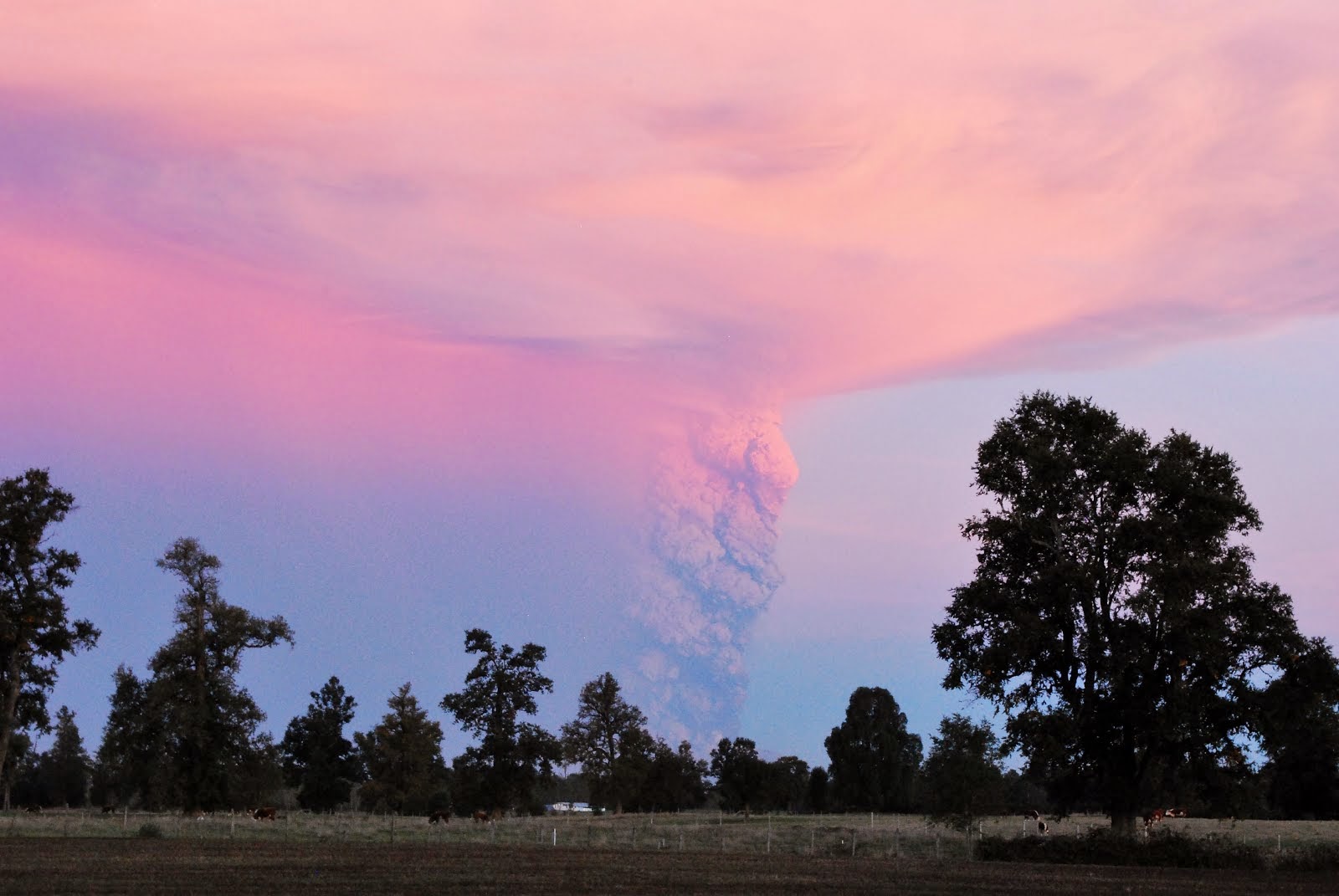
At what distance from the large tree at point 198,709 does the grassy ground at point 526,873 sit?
752 inches

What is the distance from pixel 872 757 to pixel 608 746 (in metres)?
31.9

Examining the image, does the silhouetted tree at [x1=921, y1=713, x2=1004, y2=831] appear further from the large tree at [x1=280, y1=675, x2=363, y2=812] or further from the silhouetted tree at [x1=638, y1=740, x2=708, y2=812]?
the large tree at [x1=280, y1=675, x2=363, y2=812]

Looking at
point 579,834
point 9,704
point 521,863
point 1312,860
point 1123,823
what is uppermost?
point 9,704

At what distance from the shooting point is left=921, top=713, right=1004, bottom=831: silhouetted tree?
96.6 meters

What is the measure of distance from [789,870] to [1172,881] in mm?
12149

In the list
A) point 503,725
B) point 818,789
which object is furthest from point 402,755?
point 818,789

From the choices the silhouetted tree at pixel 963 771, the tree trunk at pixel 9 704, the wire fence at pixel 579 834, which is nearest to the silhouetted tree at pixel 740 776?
the silhouetted tree at pixel 963 771

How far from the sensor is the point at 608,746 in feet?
408

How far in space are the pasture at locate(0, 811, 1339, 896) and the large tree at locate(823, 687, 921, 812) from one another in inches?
2646

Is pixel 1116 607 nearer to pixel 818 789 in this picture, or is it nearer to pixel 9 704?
pixel 9 704

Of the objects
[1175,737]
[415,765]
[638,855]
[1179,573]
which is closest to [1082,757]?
[1175,737]

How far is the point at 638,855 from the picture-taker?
5353 cm

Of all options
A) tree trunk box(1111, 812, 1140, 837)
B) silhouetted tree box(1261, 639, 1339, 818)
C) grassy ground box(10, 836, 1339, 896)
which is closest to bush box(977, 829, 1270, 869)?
tree trunk box(1111, 812, 1140, 837)

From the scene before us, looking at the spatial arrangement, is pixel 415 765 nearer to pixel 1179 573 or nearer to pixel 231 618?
pixel 231 618
